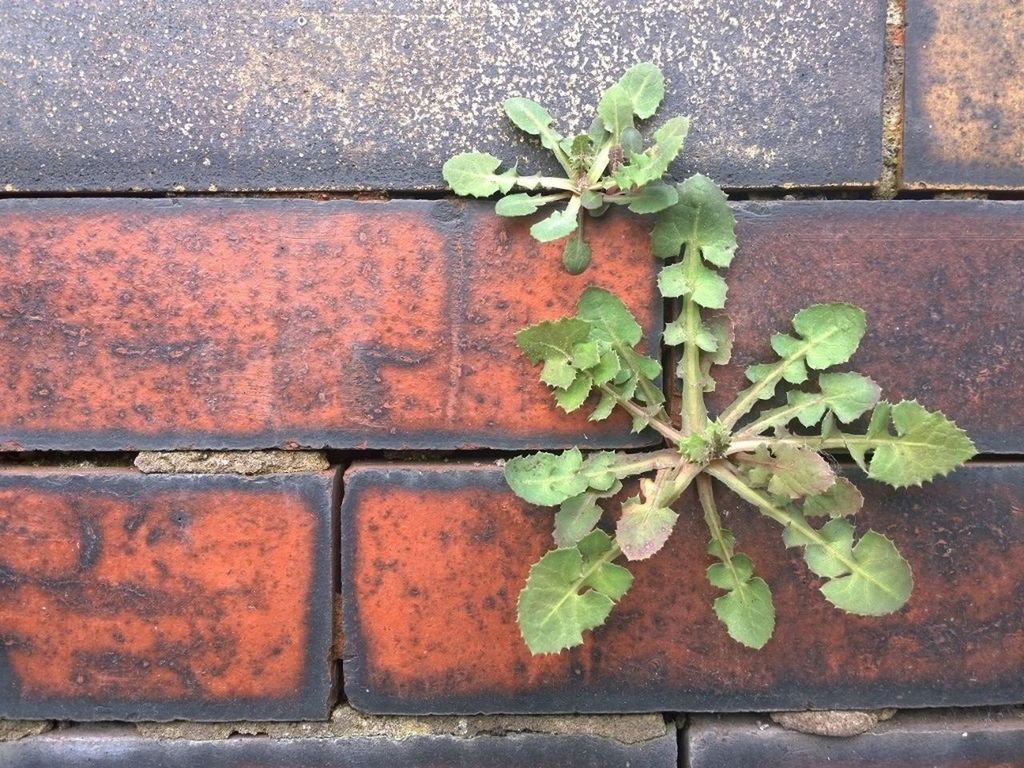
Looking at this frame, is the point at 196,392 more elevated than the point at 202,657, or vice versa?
the point at 196,392

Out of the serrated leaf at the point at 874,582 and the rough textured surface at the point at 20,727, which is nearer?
the serrated leaf at the point at 874,582

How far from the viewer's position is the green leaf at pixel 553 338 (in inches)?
21.7

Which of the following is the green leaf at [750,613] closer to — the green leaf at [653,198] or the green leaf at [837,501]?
the green leaf at [837,501]

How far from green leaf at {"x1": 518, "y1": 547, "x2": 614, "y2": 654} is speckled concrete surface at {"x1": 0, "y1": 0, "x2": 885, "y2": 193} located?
31 cm

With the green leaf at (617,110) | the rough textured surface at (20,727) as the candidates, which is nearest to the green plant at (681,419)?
the green leaf at (617,110)

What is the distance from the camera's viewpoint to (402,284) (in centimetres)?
60

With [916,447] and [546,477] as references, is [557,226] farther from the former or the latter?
[916,447]

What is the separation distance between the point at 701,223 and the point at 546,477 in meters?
0.22

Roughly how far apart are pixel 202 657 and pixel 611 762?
35cm

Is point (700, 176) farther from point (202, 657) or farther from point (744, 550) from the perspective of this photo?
point (202, 657)

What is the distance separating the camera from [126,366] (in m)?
0.61

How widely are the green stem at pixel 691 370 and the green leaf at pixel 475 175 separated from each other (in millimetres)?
152

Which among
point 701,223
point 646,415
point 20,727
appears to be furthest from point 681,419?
point 20,727

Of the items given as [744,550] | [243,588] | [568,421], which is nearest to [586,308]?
[568,421]
